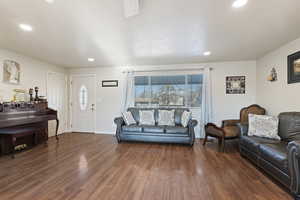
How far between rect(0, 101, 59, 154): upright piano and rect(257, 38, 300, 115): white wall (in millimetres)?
5634

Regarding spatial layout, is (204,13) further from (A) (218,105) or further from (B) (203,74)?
(A) (218,105)

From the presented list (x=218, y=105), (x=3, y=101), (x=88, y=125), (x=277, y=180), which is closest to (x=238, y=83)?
(x=218, y=105)

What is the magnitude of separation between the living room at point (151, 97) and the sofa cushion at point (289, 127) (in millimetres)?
20

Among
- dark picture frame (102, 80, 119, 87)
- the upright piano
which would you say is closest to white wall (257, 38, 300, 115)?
dark picture frame (102, 80, 119, 87)

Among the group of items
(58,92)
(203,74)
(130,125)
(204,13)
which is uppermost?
(204,13)

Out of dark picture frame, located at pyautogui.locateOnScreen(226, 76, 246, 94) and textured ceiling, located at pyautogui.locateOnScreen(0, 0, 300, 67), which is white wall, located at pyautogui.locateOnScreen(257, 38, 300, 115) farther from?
dark picture frame, located at pyautogui.locateOnScreen(226, 76, 246, 94)

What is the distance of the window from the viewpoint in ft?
15.5

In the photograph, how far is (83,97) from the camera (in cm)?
534

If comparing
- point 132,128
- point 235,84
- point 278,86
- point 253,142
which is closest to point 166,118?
point 132,128

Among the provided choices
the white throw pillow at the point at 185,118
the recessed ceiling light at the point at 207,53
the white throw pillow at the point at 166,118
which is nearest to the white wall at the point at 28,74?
the white throw pillow at the point at 166,118

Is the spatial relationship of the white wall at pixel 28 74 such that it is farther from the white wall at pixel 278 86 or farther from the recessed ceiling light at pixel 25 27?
the white wall at pixel 278 86

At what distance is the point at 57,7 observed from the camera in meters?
1.87

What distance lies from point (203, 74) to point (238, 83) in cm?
106

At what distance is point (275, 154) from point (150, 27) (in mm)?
2589
